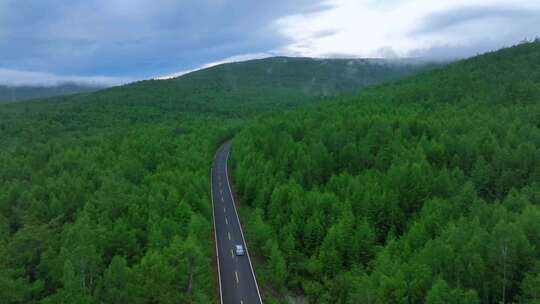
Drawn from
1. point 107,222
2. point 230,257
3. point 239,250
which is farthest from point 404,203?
point 107,222

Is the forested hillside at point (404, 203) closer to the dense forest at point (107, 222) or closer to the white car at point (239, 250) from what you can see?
the white car at point (239, 250)

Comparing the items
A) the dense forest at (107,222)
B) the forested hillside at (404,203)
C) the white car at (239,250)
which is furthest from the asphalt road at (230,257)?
the forested hillside at (404,203)

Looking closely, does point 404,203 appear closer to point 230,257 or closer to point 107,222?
point 230,257

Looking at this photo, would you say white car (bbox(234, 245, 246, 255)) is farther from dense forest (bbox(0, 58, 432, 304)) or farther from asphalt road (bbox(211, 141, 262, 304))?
dense forest (bbox(0, 58, 432, 304))

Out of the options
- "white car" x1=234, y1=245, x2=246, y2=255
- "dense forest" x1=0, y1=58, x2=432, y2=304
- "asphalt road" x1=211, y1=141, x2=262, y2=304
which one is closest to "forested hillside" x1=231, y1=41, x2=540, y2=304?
"white car" x1=234, y1=245, x2=246, y2=255

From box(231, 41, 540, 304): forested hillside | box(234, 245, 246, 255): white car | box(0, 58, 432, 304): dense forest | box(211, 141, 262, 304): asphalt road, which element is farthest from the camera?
box(234, 245, 246, 255): white car
